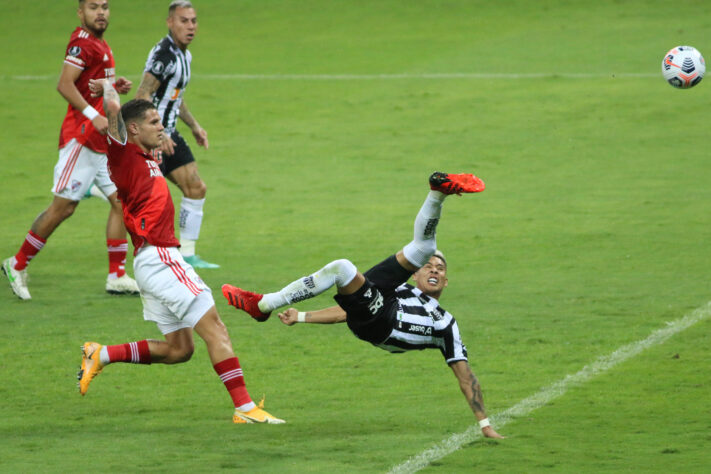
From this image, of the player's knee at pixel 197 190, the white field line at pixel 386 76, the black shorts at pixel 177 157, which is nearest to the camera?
the black shorts at pixel 177 157

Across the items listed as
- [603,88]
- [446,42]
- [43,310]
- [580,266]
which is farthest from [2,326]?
[446,42]

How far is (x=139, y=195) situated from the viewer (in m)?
8.02

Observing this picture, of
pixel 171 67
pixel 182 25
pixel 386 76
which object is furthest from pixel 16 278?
pixel 386 76

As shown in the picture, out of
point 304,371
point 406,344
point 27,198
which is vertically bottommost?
point 27,198

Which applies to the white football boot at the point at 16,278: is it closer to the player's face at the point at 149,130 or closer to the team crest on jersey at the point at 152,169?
the team crest on jersey at the point at 152,169

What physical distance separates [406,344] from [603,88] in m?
15.8

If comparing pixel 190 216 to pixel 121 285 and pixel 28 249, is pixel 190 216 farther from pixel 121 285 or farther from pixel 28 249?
pixel 28 249

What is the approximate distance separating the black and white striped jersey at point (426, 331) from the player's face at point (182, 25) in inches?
203

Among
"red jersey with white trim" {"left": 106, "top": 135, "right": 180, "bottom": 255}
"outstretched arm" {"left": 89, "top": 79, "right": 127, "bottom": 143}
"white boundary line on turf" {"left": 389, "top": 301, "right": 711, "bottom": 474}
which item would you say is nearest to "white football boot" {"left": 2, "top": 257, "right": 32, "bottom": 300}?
"outstretched arm" {"left": 89, "top": 79, "right": 127, "bottom": 143}

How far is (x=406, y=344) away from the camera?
26.0 feet

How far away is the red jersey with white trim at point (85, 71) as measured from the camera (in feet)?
37.2

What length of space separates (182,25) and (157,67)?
1.65 feet

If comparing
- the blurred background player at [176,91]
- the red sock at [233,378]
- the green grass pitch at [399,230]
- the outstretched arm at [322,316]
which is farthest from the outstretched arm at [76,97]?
the red sock at [233,378]

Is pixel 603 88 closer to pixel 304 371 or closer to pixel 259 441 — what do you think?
pixel 304 371
